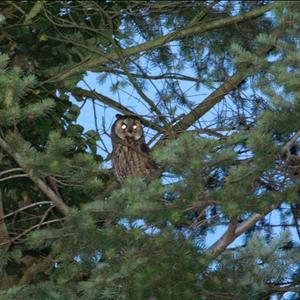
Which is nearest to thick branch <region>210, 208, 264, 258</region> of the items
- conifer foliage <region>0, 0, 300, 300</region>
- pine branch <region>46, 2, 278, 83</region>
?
conifer foliage <region>0, 0, 300, 300</region>

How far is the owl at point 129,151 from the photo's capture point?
8688 mm

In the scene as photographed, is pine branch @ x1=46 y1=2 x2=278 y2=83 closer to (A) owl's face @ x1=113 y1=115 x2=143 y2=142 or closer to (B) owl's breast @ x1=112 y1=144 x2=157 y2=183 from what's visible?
(A) owl's face @ x1=113 y1=115 x2=143 y2=142

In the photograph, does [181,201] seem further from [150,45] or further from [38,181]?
[150,45]

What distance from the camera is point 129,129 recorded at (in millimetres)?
9031

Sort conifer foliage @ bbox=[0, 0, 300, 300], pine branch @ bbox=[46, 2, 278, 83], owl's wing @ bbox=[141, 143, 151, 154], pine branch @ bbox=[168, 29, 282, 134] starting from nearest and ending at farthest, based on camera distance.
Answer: conifer foliage @ bbox=[0, 0, 300, 300] < pine branch @ bbox=[168, 29, 282, 134] < owl's wing @ bbox=[141, 143, 151, 154] < pine branch @ bbox=[46, 2, 278, 83]

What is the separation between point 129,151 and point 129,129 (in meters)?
0.22

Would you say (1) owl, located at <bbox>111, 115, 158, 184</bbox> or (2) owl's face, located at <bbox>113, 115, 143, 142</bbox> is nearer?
(1) owl, located at <bbox>111, 115, 158, 184</bbox>

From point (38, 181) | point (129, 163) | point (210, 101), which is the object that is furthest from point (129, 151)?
point (38, 181)

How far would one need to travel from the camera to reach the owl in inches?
342

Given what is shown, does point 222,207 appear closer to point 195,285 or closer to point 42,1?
point 195,285

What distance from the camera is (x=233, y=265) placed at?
6.74 meters

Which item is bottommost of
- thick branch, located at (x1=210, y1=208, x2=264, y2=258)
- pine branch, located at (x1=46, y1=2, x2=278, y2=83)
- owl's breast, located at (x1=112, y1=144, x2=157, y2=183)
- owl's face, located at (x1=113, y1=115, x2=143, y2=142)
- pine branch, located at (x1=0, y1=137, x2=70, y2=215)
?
thick branch, located at (x1=210, y1=208, x2=264, y2=258)

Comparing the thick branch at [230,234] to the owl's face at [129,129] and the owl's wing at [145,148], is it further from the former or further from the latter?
the owl's face at [129,129]

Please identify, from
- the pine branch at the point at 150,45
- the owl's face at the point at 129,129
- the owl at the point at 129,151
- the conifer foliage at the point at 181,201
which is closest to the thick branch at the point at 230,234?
the conifer foliage at the point at 181,201
